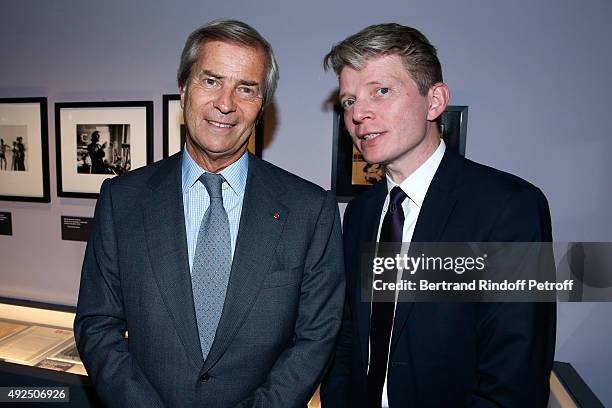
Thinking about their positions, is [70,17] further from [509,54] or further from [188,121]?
[509,54]

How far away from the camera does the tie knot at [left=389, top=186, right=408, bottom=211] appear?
4.91 feet

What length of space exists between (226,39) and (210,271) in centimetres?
76

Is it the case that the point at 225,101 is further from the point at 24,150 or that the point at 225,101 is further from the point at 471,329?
the point at 24,150

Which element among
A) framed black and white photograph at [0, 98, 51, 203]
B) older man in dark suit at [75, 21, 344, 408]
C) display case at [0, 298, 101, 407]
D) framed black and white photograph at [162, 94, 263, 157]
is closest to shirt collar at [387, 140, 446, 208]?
older man in dark suit at [75, 21, 344, 408]

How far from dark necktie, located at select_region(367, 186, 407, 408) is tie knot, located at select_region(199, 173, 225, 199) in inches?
23.6

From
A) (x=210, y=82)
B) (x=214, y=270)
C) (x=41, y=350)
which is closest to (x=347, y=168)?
(x=210, y=82)

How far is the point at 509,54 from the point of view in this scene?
2072 millimetres

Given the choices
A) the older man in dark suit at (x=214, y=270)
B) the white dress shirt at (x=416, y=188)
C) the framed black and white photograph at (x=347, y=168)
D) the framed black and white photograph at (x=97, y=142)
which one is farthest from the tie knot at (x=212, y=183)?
the framed black and white photograph at (x=97, y=142)

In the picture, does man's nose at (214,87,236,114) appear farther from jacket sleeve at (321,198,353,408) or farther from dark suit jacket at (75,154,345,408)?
jacket sleeve at (321,198,353,408)

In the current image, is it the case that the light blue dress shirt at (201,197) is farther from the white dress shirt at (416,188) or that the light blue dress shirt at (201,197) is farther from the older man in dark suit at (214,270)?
the white dress shirt at (416,188)

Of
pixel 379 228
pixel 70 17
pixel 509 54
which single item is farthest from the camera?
pixel 70 17

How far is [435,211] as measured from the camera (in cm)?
139

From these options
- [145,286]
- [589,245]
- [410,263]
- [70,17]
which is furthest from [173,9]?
[589,245]

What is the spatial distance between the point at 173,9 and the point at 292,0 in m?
0.71
